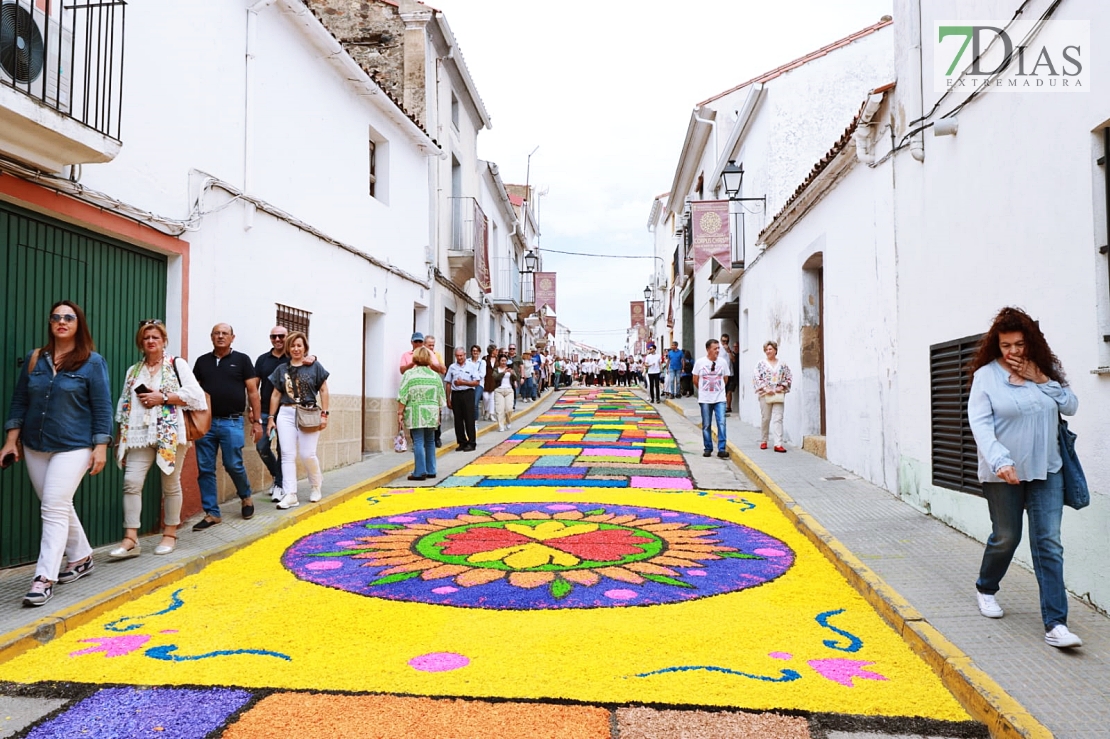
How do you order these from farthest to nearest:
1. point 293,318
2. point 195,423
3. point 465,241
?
point 465,241 → point 293,318 → point 195,423

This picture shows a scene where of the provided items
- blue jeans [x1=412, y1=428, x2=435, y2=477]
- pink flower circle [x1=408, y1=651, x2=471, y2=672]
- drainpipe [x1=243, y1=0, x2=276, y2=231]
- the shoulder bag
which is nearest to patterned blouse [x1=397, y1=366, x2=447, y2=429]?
blue jeans [x1=412, y1=428, x2=435, y2=477]

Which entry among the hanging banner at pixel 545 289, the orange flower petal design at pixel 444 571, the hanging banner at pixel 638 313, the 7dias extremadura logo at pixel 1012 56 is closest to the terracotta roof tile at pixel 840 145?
the 7dias extremadura logo at pixel 1012 56

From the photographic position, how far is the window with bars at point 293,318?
371 inches

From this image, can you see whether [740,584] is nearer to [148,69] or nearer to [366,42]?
[148,69]

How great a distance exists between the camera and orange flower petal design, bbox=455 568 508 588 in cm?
533

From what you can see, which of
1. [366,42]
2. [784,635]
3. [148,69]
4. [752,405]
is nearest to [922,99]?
[784,635]

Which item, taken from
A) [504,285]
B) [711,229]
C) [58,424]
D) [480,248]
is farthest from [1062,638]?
[504,285]

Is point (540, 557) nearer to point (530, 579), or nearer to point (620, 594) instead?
point (530, 579)

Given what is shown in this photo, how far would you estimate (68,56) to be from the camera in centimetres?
567

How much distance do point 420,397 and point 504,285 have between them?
18.8 metres

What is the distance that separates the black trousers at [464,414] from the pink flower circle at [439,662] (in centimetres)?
891

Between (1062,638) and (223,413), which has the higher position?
(223,413)

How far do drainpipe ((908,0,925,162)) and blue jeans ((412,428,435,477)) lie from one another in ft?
20.1

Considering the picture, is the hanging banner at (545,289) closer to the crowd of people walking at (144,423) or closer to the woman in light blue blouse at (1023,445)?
the crowd of people walking at (144,423)
